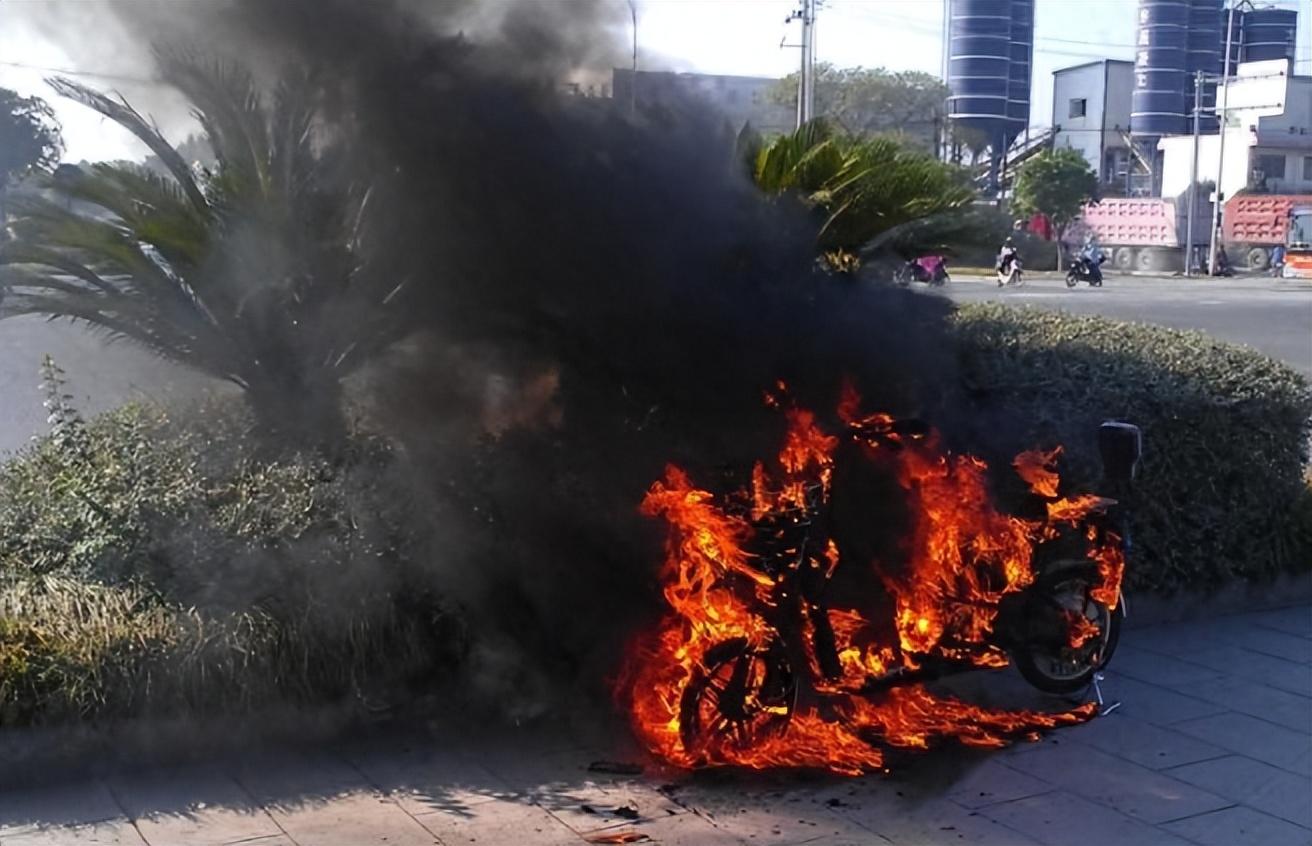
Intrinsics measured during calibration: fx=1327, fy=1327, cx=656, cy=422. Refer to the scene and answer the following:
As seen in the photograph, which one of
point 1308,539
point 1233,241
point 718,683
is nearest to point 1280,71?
point 1233,241

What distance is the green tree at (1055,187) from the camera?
4612cm

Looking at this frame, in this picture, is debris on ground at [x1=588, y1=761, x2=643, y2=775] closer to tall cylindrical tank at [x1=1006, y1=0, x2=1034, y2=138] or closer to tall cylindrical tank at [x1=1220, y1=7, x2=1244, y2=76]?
tall cylindrical tank at [x1=1006, y1=0, x2=1034, y2=138]

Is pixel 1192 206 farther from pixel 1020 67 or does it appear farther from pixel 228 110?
pixel 228 110

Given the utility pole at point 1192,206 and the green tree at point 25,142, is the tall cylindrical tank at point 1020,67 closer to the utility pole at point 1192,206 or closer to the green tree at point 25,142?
the utility pole at point 1192,206

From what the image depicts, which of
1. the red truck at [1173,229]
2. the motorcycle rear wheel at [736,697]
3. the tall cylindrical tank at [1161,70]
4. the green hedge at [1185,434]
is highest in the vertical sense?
the tall cylindrical tank at [1161,70]

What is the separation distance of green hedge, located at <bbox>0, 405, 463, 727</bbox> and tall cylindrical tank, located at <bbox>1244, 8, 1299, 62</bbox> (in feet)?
218

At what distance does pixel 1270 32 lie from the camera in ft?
210

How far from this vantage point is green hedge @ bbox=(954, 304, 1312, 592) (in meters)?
6.37

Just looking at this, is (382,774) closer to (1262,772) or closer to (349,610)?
(349,610)

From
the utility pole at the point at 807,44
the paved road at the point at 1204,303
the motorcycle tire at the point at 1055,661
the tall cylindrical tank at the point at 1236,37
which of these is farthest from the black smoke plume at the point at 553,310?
the tall cylindrical tank at the point at 1236,37

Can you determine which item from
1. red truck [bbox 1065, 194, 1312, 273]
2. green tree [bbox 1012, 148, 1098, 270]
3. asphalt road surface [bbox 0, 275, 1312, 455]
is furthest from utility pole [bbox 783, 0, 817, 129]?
red truck [bbox 1065, 194, 1312, 273]

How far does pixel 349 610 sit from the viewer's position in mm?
4883

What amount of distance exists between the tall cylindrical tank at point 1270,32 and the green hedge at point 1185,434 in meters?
63.0

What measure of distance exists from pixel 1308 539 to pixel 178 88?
6012 millimetres
